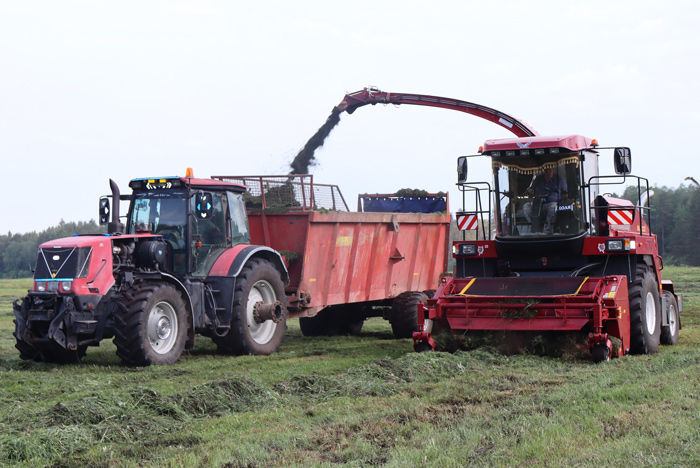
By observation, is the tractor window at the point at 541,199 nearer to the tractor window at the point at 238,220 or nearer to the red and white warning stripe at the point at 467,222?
the red and white warning stripe at the point at 467,222

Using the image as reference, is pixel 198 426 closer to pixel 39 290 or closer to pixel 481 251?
pixel 39 290

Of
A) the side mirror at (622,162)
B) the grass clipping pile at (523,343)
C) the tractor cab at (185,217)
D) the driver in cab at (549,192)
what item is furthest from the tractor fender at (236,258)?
the side mirror at (622,162)

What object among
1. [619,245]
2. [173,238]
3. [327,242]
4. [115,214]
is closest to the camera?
[619,245]

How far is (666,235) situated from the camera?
207 feet

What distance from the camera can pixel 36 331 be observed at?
988 centimetres

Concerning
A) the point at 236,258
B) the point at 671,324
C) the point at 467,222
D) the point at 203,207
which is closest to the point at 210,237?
the point at 236,258

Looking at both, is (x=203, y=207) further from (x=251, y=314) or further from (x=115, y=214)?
(x=251, y=314)

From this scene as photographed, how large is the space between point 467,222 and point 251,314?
341 centimetres

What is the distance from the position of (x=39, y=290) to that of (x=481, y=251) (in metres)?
5.95

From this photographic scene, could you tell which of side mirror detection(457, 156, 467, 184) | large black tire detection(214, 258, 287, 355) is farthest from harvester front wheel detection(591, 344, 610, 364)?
large black tire detection(214, 258, 287, 355)

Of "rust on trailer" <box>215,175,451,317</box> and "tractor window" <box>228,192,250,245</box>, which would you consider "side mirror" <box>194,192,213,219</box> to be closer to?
"tractor window" <box>228,192,250,245</box>

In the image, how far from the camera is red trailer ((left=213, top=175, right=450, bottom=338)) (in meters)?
12.6

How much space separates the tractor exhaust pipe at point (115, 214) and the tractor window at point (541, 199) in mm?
5179

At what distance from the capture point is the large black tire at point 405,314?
1401cm
